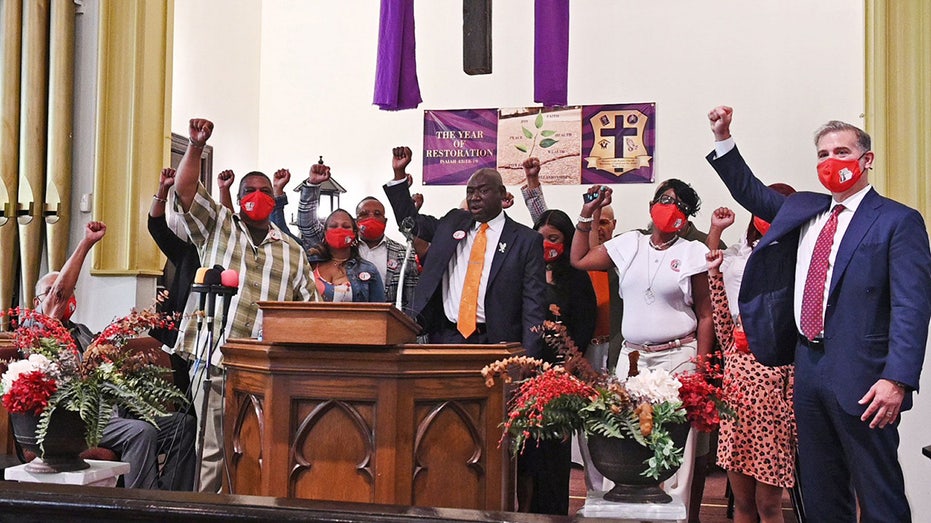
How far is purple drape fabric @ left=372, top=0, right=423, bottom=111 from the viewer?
5277 mm

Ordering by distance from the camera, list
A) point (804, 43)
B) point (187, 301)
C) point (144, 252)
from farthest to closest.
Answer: point (804, 43) → point (144, 252) → point (187, 301)

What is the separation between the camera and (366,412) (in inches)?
111

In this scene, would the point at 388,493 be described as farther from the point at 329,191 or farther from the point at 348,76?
the point at 348,76

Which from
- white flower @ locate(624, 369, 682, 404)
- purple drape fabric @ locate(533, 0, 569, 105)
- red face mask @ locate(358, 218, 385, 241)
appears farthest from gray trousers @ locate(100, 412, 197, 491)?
purple drape fabric @ locate(533, 0, 569, 105)

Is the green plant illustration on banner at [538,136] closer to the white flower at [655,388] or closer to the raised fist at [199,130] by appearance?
the raised fist at [199,130]

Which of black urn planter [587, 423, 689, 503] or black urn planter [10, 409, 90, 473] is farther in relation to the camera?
black urn planter [10, 409, 90, 473]

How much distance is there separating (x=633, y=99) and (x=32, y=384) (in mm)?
5639

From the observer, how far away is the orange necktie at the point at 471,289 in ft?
13.1

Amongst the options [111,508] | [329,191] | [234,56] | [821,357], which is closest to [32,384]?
[111,508]

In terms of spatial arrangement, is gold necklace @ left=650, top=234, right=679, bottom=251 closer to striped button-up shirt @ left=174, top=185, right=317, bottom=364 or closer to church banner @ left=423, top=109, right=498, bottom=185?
striped button-up shirt @ left=174, top=185, right=317, bottom=364

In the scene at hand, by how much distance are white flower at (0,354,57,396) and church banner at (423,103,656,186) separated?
5250 mm

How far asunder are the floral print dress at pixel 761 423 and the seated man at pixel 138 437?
2.12 m

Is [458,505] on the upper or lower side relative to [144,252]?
lower

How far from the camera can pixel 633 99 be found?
7582 millimetres
